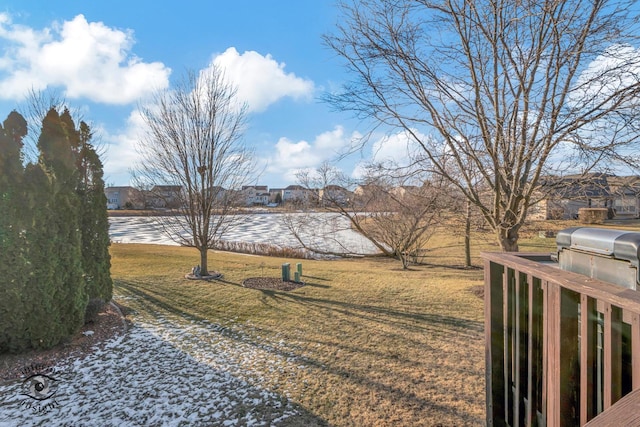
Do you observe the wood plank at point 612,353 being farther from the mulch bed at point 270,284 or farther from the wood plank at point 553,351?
the mulch bed at point 270,284

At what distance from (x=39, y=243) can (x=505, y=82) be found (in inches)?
274

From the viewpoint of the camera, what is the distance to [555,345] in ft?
5.08

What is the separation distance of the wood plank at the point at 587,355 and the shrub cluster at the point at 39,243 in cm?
518

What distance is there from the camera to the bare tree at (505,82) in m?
3.82

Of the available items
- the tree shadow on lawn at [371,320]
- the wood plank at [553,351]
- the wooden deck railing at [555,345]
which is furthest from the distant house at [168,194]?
the wood plank at [553,351]

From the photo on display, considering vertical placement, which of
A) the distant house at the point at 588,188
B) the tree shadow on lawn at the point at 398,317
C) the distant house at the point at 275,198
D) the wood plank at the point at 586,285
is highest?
the distant house at the point at 275,198

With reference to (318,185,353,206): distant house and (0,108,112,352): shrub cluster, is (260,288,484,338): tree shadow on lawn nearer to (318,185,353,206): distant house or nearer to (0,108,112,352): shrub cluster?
(0,108,112,352): shrub cluster

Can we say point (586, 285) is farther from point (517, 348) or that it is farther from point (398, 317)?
point (398, 317)

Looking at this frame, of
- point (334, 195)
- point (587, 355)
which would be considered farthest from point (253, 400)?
point (334, 195)

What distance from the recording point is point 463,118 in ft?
16.9

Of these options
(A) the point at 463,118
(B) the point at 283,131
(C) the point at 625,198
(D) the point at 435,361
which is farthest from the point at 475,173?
(B) the point at 283,131

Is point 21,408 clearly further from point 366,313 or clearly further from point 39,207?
point 366,313

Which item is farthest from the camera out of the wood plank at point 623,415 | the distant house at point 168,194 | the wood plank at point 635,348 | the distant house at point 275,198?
the distant house at point 275,198

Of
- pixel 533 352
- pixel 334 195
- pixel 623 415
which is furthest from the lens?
pixel 334 195
